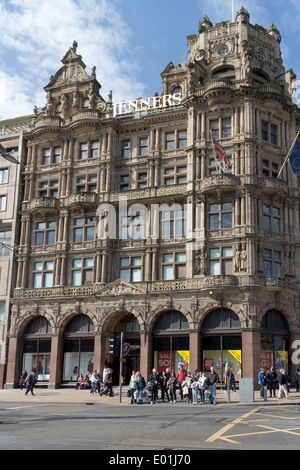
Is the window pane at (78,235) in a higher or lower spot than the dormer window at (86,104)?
lower

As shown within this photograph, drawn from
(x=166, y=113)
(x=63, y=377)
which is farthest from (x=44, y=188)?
(x=63, y=377)

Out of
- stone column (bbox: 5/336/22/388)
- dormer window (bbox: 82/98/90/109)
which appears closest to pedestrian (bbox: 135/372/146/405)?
stone column (bbox: 5/336/22/388)

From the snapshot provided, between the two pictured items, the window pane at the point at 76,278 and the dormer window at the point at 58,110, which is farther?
the dormer window at the point at 58,110

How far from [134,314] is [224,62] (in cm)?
2565

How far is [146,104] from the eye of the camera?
5212cm

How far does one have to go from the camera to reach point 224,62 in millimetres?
51125

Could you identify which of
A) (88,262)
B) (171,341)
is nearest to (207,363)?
(171,341)

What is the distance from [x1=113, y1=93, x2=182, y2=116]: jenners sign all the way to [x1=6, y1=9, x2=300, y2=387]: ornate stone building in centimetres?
20

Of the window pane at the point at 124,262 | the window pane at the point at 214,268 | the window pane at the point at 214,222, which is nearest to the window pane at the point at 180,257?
the window pane at the point at 214,268

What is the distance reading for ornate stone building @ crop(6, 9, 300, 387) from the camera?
1720 inches

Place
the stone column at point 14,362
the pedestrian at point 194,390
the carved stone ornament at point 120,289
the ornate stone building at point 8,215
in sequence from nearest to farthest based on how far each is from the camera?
the pedestrian at point 194,390, the carved stone ornament at point 120,289, the stone column at point 14,362, the ornate stone building at point 8,215

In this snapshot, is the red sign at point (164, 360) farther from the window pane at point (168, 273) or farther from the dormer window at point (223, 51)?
the dormer window at point (223, 51)

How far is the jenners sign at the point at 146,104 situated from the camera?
168 ft

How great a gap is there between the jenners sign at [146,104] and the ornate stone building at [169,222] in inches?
7.8
